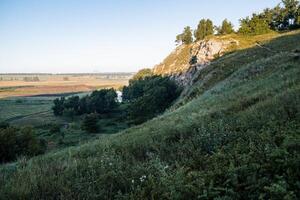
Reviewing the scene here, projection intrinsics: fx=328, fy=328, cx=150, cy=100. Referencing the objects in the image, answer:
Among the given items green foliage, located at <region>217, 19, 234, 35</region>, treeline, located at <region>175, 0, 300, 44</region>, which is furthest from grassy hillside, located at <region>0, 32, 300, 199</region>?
green foliage, located at <region>217, 19, 234, 35</region>

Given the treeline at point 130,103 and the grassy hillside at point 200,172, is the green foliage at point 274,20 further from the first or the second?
Answer: the grassy hillside at point 200,172

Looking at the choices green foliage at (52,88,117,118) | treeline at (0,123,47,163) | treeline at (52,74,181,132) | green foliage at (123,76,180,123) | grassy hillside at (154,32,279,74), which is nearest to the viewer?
treeline at (0,123,47,163)

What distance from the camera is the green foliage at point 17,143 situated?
120 feet

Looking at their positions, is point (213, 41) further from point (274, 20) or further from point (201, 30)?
point (201, 30)

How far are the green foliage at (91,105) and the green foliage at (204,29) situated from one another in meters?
41.2

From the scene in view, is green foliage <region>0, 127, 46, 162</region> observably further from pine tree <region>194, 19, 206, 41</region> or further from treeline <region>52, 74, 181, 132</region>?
pine tree <region>194, 19, 206, 41</region>

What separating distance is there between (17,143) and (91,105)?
72923mm

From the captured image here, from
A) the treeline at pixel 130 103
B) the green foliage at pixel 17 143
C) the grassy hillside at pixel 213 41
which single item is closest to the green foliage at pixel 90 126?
the treeline at pixel 130 103

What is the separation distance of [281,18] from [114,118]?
61.0m

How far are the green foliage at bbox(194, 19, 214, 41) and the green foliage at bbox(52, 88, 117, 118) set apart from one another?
4120 centimetres

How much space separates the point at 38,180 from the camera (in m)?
7.19

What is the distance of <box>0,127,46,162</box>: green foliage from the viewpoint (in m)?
36.5

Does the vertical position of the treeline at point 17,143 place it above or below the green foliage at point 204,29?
below

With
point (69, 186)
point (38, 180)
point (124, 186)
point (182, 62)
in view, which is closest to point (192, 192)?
point (124, 186)
